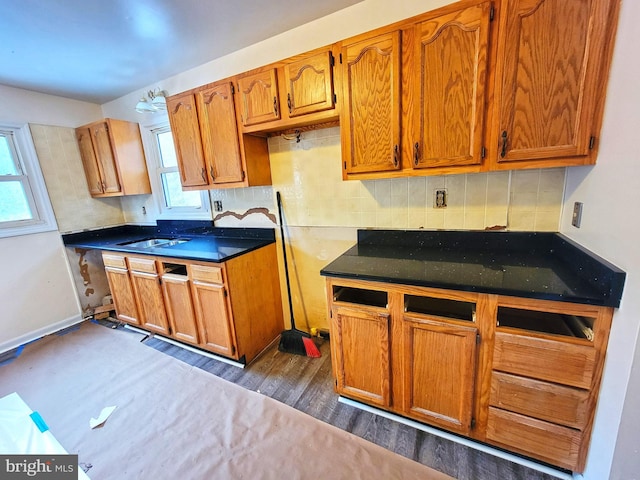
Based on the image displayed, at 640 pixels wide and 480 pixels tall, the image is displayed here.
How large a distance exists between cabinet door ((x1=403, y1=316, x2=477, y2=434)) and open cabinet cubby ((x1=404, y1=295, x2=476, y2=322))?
0.34ft

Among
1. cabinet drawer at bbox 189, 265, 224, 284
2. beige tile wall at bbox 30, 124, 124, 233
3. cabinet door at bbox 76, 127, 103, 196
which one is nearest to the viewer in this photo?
cabinet drawer at bbox 189, 265, 224, 284

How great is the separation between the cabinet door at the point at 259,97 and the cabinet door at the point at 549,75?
1.26m

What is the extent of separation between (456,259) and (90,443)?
7.64 feet

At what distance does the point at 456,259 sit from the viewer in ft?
4.90

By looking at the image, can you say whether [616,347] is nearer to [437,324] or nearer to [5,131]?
[437,324]

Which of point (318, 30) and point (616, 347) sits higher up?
point (318, 30)

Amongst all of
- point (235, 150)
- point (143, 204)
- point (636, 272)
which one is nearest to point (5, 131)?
point (143, 204)

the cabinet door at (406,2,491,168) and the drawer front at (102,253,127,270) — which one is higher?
the cabinet door at (406,2,491,168)

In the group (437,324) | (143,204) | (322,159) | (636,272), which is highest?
(322,159)

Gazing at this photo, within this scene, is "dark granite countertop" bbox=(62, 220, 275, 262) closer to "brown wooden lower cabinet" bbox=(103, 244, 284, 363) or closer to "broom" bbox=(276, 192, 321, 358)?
"brown wooden lower cabinet" bbox=(103, 244, 284, 363)

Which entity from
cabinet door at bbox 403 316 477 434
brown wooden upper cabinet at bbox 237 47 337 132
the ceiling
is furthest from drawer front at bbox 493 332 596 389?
the ceiling

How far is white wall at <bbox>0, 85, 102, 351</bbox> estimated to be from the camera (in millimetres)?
2477

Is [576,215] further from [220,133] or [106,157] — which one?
[106,157]
